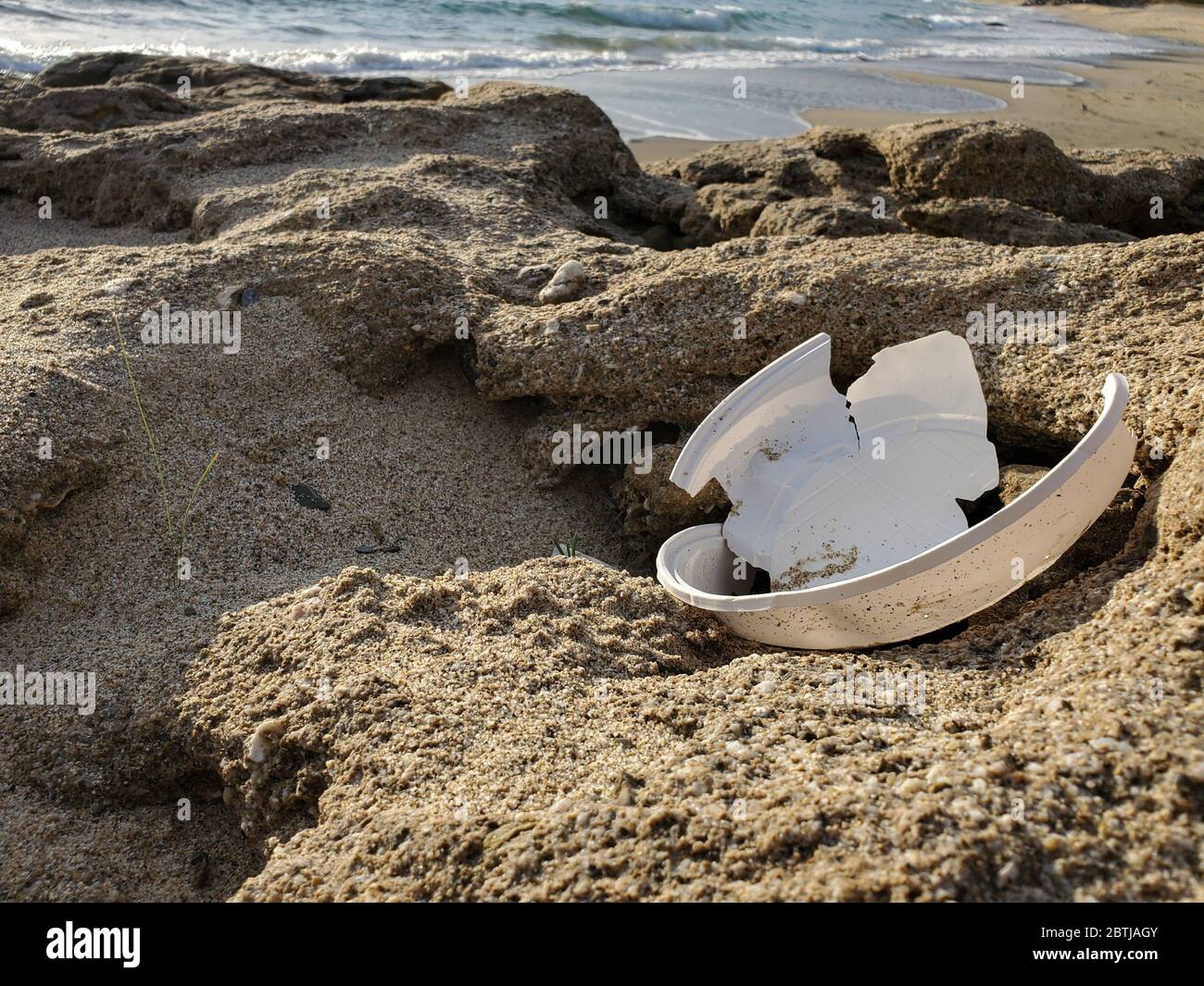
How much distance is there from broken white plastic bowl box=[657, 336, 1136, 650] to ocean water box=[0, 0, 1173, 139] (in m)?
7.78

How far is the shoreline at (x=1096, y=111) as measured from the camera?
9570 mm

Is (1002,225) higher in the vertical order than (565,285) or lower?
higher

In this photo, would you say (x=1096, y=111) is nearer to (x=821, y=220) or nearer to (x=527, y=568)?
(x=821, y=220)

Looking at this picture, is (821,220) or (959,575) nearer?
(959,575)

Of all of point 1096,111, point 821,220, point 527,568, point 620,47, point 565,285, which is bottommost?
point 527,568

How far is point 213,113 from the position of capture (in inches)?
237

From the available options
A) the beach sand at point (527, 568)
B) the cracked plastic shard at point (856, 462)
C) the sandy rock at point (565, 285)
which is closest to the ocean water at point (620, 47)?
the beach sand at point (527, 568)

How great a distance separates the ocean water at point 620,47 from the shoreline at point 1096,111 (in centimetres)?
36

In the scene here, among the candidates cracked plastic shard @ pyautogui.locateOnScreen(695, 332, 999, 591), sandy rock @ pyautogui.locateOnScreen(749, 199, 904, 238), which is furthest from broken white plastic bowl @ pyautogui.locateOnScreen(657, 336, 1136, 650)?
sandy rock @ pyautogui.locateOnScreen(749, 199, 904, 238)

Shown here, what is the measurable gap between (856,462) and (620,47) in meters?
12.6

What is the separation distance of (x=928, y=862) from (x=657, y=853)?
18.1 inches

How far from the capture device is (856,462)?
3096mm

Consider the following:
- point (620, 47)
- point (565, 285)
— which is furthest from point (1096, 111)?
point (565, 285)
